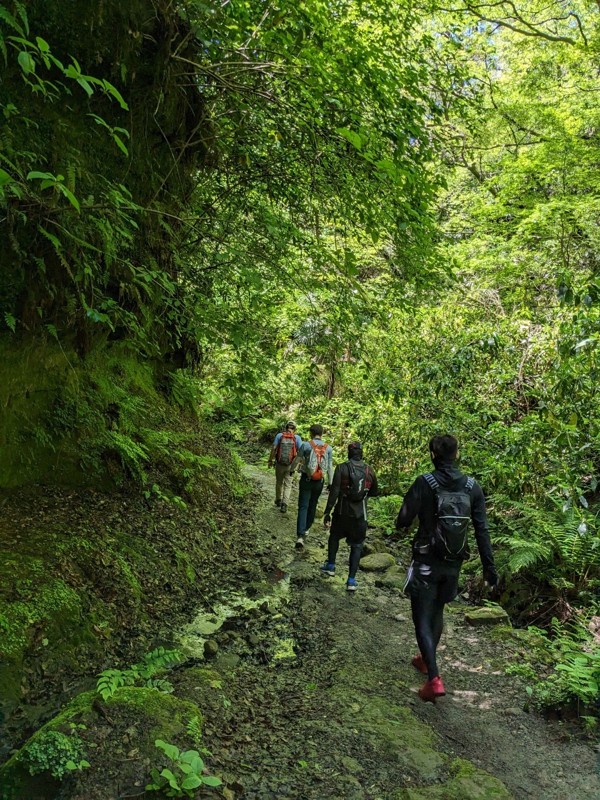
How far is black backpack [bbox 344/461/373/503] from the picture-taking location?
728 centimetres

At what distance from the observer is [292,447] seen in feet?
37.3

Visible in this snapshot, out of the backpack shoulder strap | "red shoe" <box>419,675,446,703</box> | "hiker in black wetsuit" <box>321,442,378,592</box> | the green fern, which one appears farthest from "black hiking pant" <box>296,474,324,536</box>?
the green fern

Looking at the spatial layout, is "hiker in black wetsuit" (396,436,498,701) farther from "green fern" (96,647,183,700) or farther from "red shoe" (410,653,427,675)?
"green fern" (96,647,183,700)

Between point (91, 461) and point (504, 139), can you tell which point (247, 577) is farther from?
point (504, 139)

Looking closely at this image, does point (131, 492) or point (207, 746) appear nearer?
point (207, 746)

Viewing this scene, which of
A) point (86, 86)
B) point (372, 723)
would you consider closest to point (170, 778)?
point (372, 723)

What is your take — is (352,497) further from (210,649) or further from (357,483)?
(210,649)

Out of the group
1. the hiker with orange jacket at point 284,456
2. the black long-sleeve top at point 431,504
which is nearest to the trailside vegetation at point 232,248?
the black long-sleeve top at point 431,504

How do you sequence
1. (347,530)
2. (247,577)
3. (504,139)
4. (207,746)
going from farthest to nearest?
(504,139) < (347,530) < (247,577) < (207,746)

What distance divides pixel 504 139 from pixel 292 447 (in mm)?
13823

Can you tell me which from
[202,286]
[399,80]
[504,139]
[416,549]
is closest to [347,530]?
[416,549]

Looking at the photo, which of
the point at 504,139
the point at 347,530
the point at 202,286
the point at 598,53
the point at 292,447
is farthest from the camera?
the point at 504,139

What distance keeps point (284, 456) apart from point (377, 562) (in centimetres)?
321

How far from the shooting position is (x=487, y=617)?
702 centimetres
